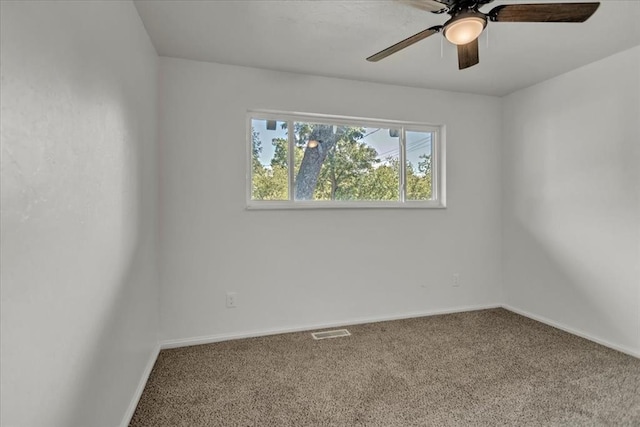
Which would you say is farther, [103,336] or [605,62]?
[605,62]

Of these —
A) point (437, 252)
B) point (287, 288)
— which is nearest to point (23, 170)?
point (287, 288)

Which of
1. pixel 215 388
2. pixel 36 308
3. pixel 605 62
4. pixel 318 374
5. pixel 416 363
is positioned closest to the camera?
pixel 36 308

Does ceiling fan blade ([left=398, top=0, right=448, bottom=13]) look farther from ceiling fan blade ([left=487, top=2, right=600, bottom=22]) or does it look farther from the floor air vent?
the floor air vent

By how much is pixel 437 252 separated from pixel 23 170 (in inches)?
132

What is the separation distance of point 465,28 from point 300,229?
2.00 metres

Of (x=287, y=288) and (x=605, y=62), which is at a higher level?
(x=605, y=62)

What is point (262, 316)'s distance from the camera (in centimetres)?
296

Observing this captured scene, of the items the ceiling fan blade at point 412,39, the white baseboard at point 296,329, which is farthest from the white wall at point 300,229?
the ceiling fan blade at point 412,39

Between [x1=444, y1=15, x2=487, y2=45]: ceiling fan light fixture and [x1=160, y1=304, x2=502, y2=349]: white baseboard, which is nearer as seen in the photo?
[x1=444, y1=15, x2=487, y2=45]: ceiling fan light fixture

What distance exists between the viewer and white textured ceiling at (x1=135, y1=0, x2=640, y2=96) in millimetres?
2029

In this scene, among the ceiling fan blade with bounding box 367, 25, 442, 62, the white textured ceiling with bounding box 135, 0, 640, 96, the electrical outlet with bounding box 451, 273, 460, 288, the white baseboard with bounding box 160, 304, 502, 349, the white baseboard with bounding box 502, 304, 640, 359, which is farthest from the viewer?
the electrical outlet with bounding box 451, 273, 460, 288

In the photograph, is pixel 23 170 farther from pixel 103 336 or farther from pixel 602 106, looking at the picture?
pixel 602 106

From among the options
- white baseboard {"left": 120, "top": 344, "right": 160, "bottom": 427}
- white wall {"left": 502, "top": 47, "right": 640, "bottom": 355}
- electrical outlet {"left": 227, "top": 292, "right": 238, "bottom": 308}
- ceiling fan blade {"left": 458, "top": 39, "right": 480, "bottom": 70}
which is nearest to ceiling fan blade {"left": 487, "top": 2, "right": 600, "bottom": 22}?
ceiling fan blade {"left": 458, "top": 39, "right": 480, "bottom": 70}

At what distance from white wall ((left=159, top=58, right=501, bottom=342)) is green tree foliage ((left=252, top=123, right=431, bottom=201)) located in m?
0.19
